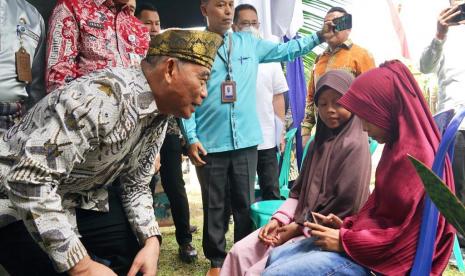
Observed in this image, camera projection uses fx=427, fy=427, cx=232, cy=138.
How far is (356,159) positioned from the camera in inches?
63.8

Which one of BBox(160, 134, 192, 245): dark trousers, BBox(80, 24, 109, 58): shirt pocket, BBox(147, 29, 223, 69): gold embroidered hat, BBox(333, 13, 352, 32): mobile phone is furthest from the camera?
BBox(160, 134, 192, 245): dark trousers

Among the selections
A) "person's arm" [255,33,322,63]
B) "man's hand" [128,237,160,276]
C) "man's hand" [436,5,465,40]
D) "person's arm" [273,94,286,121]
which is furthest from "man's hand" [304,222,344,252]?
"person's arm" [273,94,286,121]

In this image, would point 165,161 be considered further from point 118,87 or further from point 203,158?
point 118,87

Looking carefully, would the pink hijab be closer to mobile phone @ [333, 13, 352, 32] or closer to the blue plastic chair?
the blue plastic chair

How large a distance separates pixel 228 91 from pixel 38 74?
3.22 feet

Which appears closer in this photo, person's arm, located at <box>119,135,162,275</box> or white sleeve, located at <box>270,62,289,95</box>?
person's arm, located at <box>119,135,162,275</box>

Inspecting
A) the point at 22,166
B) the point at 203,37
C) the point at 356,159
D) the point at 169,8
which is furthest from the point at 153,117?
the point at 169,8

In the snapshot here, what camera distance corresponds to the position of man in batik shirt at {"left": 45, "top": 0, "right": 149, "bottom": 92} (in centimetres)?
176

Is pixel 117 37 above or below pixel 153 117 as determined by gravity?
above

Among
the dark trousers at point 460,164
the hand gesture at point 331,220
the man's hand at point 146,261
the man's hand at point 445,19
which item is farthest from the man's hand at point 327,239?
the dark trousers at point 460,164

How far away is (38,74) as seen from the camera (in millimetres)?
1789

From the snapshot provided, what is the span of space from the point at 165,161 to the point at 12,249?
162cm

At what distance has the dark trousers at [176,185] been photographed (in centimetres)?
277

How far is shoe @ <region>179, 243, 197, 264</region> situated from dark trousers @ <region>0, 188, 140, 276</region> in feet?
4.64
